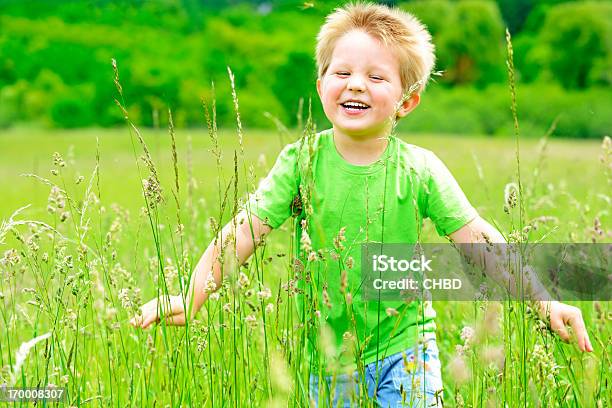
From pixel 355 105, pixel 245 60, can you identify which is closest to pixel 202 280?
pixel 355 105

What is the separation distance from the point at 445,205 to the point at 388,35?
22.6 inches

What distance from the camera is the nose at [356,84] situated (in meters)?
2.58

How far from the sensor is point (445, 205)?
105 inches

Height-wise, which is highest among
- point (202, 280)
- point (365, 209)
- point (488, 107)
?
point (488, 107)

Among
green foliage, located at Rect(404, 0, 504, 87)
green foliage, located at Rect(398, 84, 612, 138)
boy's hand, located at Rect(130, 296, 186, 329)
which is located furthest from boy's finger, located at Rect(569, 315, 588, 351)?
green foliage, located at Rect(404, 0, 504, 87)

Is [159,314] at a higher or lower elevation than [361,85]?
lower

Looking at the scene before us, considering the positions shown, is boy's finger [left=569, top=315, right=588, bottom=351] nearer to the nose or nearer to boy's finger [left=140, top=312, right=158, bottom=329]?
the nose

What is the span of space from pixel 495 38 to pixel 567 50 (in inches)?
198

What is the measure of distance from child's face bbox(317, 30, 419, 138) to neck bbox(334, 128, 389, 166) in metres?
0.06

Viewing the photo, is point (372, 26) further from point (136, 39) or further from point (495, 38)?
point (495, 38)

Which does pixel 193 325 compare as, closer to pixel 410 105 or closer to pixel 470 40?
pixel 410 105

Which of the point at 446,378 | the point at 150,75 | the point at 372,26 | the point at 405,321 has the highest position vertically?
the point at 150,75

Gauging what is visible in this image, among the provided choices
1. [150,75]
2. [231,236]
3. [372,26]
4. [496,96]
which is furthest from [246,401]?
[496,96]

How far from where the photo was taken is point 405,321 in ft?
8.98
